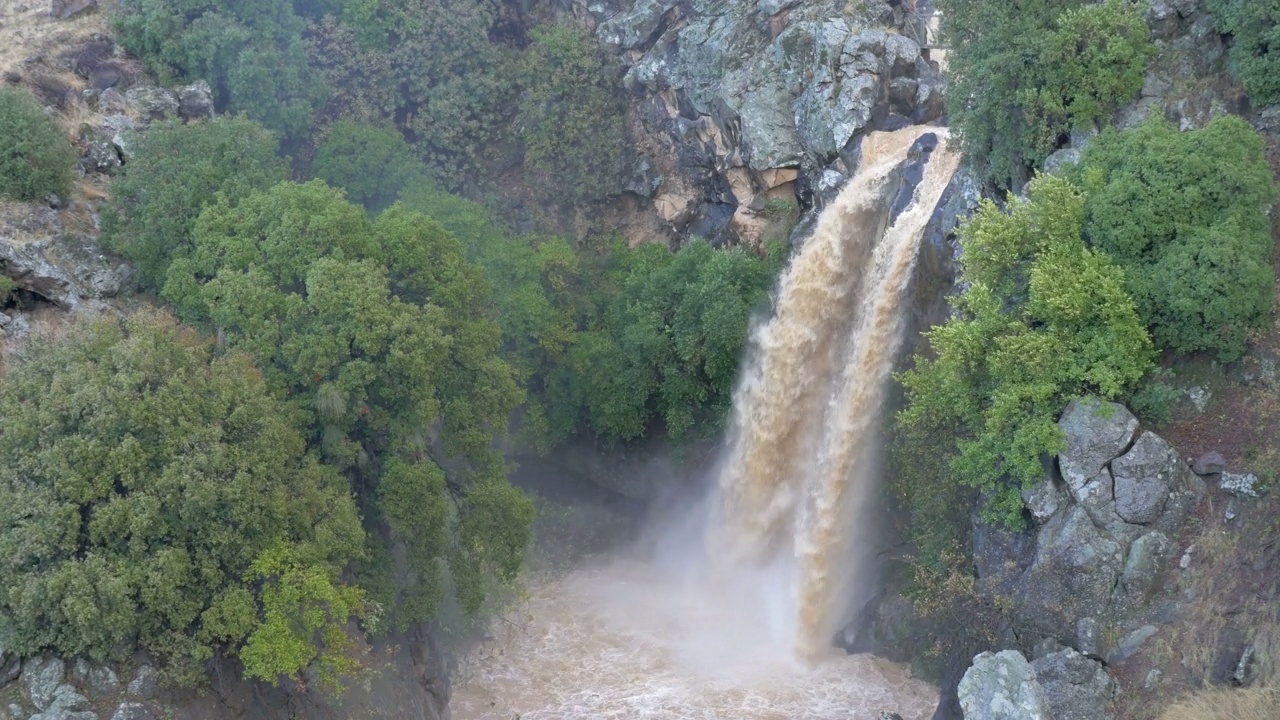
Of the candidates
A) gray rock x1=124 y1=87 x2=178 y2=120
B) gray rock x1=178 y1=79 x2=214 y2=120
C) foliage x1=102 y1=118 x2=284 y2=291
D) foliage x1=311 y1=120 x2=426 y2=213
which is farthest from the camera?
foliage x1=311 y1=120 x2=426 y2=213

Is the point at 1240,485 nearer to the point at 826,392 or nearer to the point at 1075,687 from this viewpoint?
the point at 1075,687

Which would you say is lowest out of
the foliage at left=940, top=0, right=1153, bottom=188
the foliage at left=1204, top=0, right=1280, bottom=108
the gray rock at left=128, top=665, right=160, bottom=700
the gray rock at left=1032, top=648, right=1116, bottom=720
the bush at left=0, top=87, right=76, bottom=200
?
the gray rock at left=128, top=665, right=160, bottom=700

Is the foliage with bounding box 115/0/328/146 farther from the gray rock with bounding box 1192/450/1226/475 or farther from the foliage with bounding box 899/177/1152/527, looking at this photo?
the gray rock with bounding box 1192/450/1226/475

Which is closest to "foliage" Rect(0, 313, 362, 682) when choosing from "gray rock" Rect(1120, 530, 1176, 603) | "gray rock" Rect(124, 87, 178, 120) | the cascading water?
the cascading water

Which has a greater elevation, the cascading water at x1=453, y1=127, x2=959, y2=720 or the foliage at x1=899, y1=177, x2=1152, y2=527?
the foliage at x1=899, y1=177, x2=1152, y2=527

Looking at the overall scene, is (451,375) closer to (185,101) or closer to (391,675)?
(391,675)
